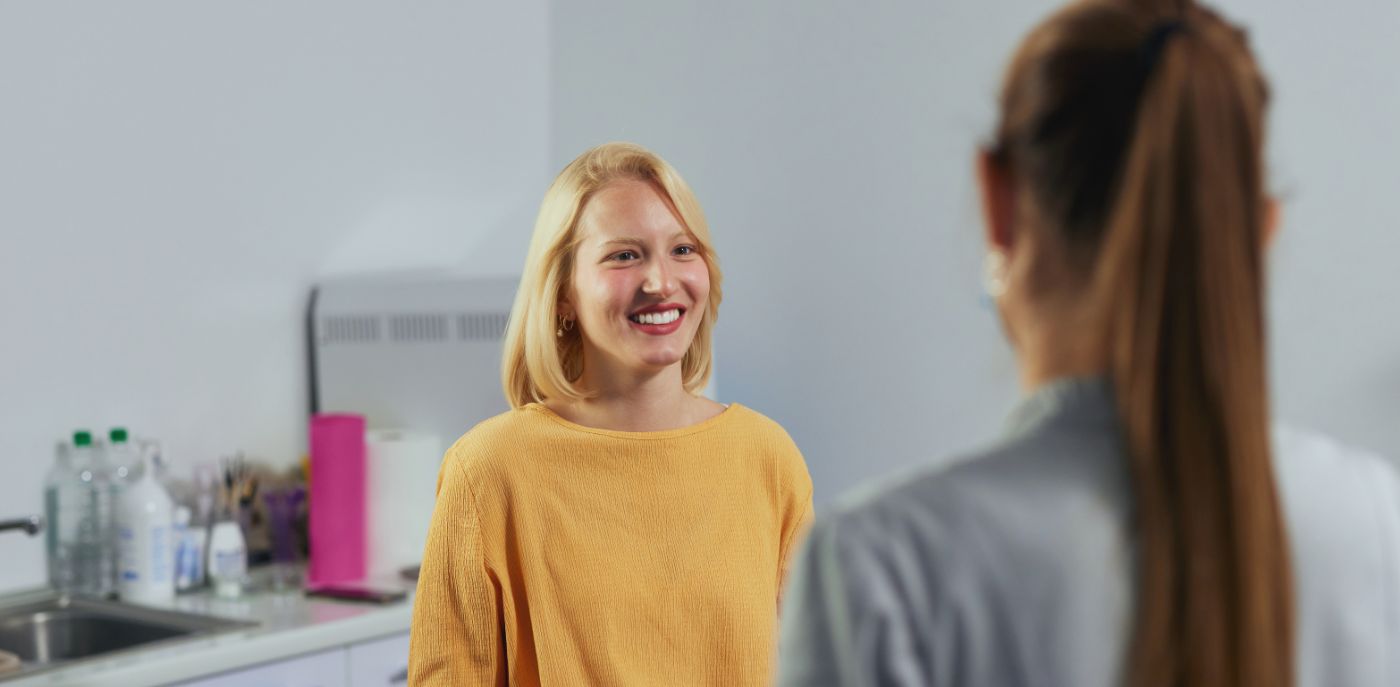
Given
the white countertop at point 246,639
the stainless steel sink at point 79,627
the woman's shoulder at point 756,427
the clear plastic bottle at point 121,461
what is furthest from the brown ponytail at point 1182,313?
the clear plastic bottle at point 121,461

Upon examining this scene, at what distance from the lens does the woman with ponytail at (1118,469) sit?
64 centimetres

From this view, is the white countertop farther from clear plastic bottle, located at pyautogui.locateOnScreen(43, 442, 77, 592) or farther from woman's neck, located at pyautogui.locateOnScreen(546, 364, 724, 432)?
woman's neck, located at pyautogui.locateOnScreen(546, 364, 724, 432)

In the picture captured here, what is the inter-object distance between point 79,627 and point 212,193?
2.85 ft

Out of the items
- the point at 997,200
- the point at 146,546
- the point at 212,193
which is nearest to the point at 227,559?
the point at 146,546

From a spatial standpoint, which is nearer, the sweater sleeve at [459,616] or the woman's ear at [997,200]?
the woman's ear at [997,200]

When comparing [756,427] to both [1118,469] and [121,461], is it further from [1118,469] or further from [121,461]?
[121,461]

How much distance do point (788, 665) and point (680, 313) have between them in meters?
1.02

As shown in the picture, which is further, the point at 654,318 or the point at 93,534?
the point at 93,534

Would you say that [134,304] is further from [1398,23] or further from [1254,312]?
[1254,312]

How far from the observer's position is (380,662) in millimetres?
2416

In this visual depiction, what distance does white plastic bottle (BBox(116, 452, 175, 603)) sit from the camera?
251 centimetres

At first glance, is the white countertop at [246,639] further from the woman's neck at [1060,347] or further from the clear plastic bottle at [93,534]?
the woman's neck at [1060,347]

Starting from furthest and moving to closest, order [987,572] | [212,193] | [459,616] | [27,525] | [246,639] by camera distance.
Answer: [212,193], [27,525], [246,639], [459,616], [987,572]

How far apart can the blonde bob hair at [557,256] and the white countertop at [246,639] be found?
78 centimetres
